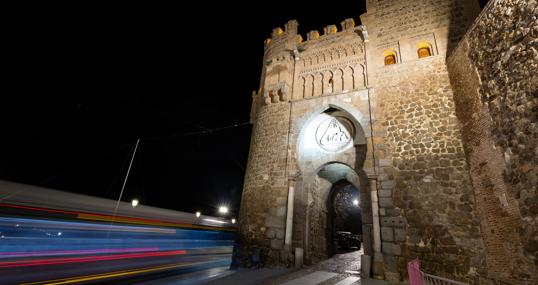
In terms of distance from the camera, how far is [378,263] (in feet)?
21.4

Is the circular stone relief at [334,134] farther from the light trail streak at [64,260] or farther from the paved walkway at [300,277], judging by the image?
the light trail streak at [64,260]

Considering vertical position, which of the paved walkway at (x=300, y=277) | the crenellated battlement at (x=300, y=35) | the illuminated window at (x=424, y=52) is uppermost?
the crenellated battlement at (x=300, y=35)

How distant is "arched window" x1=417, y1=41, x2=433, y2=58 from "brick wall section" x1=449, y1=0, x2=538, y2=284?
2133mm

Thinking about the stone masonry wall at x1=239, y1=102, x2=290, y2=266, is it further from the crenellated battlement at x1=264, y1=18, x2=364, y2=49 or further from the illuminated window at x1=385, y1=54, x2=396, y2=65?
the illuminated window at x1=385, y1=54, x2=396, y2=65

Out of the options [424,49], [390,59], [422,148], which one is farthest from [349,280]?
[424,49]

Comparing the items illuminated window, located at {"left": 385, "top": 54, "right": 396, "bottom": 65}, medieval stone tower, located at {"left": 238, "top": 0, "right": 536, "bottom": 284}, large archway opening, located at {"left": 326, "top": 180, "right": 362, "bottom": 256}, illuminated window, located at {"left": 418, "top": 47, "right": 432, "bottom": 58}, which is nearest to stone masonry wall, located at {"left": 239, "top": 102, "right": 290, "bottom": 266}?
medieval stone tower, located at {"left": 238, "top": 0, "right": 536, "bottom": 284}

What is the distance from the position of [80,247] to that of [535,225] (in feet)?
46.8

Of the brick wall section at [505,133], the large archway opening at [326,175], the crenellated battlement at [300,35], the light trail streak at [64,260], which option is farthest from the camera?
the crenellated battlement at [300,35]

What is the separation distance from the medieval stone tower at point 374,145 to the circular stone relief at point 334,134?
5 cm

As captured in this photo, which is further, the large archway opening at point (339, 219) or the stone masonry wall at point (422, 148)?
the large archway opening at point (339, 219)

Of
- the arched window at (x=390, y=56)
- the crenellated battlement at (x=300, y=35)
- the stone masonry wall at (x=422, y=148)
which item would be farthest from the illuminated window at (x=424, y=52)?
the crenellated battlement at (x=300, y=35)

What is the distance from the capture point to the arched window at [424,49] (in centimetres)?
874

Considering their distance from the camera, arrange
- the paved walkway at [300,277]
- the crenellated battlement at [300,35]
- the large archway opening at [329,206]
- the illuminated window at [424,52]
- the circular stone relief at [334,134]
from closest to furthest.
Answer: the paved walkway at [300,277] < the large archway opening at [329,206] < the illuminated window at [424,52] < the circular stone relief at [334,134] < the crenellated battlement at [300,35]

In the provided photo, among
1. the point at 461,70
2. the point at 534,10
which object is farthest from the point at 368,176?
the point at 534,10
